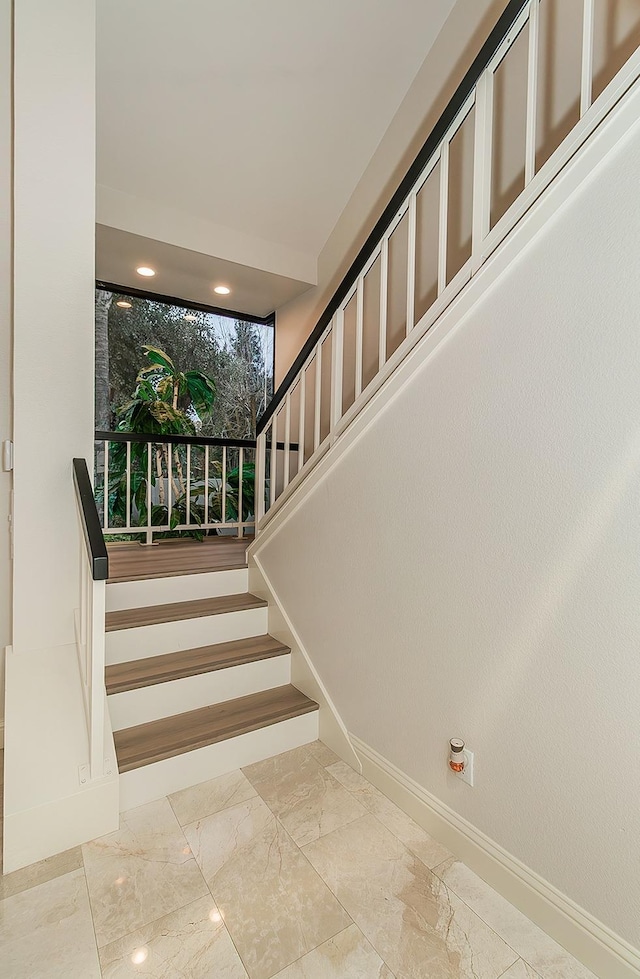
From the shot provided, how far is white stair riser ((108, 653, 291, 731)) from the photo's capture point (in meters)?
2.14

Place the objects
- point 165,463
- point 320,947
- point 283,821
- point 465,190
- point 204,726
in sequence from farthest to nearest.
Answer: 1. point 165,463
2. point 465,190
3. point 204,726
4. point 283,821
5. point 320,947

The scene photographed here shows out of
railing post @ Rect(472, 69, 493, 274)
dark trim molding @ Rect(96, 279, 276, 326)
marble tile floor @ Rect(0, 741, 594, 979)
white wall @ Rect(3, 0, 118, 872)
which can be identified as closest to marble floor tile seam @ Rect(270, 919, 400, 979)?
marble tile floor @ Rect(0, 741, 594, 979)

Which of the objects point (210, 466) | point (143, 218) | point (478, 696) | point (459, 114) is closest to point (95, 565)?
point (478, 696)

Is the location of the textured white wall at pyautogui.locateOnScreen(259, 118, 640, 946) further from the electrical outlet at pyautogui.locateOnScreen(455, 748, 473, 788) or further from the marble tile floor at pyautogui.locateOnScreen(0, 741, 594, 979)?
the marble tile floor at pyautogui.locateOnScreen(0, 741, 594, 979)

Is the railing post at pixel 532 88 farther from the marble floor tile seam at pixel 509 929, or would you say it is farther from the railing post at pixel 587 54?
the marble floor tile seam at pixel 509 929

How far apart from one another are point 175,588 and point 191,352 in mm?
2522

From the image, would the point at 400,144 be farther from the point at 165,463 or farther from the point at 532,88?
the point at 165,463

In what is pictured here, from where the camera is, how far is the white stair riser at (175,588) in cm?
260

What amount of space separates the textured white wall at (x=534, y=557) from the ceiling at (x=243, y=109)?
2267mm

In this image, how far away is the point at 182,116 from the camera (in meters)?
2.91

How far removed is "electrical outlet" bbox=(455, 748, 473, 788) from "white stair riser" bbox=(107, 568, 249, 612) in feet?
5.48

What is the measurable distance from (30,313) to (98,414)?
7.31 feet

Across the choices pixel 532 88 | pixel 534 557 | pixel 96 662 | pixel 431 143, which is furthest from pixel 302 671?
pixel 532 88

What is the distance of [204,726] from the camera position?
7.10 feet
